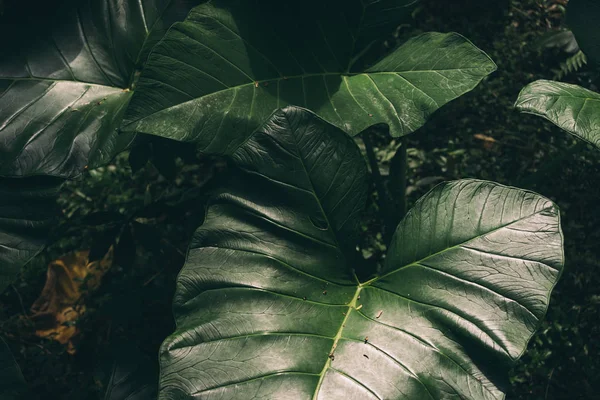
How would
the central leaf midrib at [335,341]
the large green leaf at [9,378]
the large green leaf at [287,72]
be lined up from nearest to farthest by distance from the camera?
1. the central leaf midrib at [335,341]
2. the large green leaf at [287,72]
3. the large green leaf at [9,378]

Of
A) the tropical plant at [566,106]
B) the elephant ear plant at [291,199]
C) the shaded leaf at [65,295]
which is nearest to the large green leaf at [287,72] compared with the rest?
the elephant ear plant at [291,199]

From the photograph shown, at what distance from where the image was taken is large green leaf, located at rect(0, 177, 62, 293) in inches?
58.3

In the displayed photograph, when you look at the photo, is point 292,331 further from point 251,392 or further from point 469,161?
point 469,161

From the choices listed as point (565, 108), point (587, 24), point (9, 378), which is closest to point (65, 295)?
point (9, 378)

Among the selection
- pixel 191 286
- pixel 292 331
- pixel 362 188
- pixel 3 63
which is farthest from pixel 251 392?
pixel 3 63

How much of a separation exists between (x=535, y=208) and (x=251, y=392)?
2.25ft

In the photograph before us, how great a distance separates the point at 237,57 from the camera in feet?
4.74

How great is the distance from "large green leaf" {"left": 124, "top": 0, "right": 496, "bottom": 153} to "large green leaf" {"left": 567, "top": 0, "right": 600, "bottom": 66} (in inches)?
13.8

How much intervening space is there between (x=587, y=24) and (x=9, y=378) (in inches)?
67.6

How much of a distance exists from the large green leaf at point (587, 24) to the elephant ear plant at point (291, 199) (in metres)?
0.36

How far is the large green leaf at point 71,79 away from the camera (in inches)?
57.6

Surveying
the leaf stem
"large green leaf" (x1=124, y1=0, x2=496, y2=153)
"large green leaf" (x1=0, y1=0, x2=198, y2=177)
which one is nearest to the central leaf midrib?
"large green leaf" (x1=124, y1=0, x2=496, y2=153)

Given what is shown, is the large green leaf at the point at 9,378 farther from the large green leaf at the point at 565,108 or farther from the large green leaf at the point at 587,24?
the large green leaf at the point at 587,24

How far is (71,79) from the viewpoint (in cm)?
158
